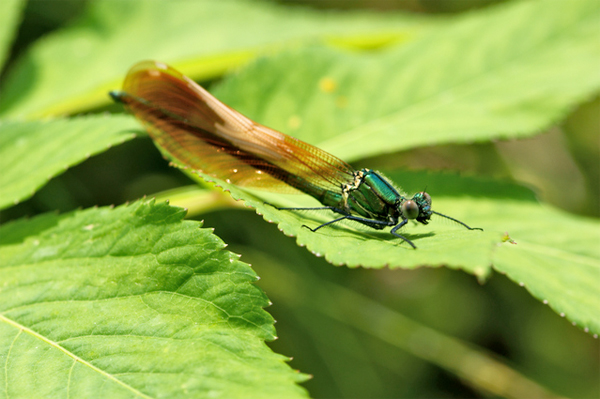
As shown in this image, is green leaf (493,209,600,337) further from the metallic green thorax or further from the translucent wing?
the translucent wing

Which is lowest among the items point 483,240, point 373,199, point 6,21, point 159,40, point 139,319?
point 139,319

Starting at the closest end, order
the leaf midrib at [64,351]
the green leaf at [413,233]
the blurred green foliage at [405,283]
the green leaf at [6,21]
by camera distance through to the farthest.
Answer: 1. the leaf midrib at [64,351]
2. the green leaf at [413,233]
3. the green leaf at [6,21]
4. the blurred green foliage at [405,283]

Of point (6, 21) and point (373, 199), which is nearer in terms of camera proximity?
point (373, 199)

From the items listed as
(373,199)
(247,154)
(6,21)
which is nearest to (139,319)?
(247,154)

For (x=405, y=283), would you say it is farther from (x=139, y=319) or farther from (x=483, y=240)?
(x=139, y=319)

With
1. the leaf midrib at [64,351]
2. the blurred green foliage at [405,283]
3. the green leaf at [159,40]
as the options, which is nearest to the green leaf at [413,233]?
the leaf midrib at [64,351]

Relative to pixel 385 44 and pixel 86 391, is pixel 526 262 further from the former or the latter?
pixel 385 44

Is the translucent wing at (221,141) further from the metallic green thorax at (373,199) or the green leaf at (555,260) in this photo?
the green leaf at (555,260)

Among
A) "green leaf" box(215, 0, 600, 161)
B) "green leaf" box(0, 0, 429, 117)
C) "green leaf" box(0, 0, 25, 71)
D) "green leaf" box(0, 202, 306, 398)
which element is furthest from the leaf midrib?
"green leaf" box(0, 0, 25, 71)
